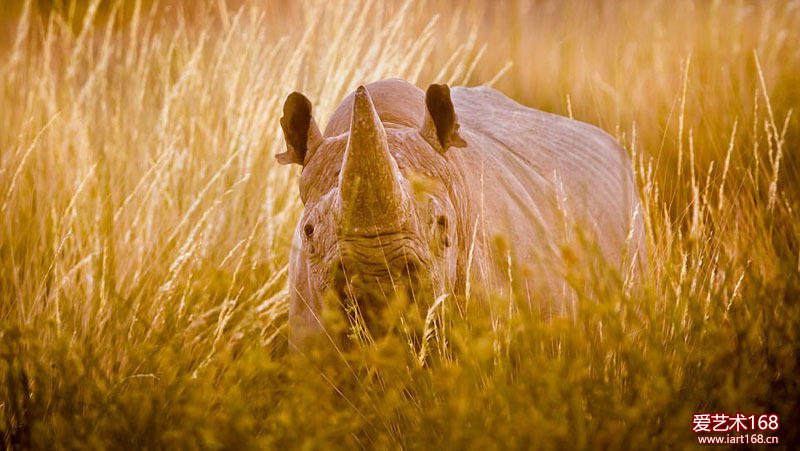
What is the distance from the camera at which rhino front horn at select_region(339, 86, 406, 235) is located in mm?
2551

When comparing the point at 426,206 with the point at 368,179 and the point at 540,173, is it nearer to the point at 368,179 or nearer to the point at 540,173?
the point at 368,179

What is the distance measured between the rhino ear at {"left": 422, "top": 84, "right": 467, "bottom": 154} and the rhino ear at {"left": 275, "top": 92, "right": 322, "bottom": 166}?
0.35 meters

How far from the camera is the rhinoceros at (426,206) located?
2613mm

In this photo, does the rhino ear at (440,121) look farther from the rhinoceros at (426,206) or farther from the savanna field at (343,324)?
the savanna field at (343,324)

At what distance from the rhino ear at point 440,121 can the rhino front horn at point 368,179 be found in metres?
0.57

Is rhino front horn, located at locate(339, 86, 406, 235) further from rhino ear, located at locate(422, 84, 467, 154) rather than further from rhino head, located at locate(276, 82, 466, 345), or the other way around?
rhino ear, located at locate(422, 84, 467, 154)

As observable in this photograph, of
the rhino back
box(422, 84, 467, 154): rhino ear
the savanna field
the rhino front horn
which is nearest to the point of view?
the savanna field

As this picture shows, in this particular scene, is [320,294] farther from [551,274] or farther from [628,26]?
[628,26]

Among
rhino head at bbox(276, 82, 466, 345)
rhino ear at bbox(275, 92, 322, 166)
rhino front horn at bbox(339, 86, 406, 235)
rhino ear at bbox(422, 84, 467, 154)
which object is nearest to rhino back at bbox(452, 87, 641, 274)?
rhino ear at bbox(422, 84, 467, 154)

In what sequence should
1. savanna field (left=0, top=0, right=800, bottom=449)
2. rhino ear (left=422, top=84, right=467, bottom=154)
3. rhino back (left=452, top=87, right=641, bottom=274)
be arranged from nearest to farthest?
savanna field (left=0, top=0, right=800, bottom=449) → rhino ear (left=422, top=84, right=467, bottom=154) → rhino back (left=452, top=87, right=641, bottom=274)

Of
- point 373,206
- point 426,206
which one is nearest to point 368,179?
point 373,206

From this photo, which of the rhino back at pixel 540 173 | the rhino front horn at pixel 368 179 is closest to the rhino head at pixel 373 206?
the rhino front horn at pixel 368 179

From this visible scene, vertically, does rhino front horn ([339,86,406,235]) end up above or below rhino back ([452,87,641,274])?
above

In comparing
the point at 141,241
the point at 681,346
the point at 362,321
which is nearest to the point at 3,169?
Answer: the point at 141,241
